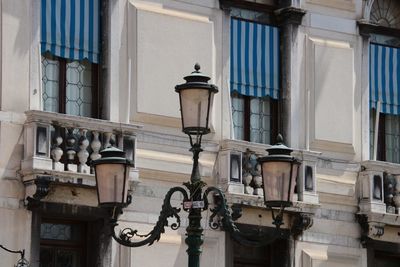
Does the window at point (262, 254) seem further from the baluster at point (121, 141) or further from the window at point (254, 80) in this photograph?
the baluster at point (121, 141)

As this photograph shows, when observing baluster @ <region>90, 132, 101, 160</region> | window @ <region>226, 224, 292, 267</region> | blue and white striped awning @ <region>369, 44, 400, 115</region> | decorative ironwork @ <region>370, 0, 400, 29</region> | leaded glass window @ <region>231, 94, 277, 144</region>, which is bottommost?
window @ <region>226, 224, 292, 267</region>

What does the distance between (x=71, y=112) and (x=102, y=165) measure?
582 centimetres

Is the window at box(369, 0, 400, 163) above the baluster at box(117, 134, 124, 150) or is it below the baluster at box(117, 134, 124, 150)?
above

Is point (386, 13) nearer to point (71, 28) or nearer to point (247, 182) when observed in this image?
point (247, 182)

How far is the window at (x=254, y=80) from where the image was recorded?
27.8 metres

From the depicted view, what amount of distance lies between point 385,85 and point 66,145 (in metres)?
7.44

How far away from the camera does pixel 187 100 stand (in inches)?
769

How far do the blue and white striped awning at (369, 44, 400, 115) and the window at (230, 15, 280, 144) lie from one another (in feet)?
7.12

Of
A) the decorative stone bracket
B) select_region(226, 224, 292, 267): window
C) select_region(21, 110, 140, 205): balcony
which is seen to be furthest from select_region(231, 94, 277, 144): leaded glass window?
select_region(21, 110, 140, 205): balcony

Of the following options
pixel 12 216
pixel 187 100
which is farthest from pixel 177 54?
pixel 187 100

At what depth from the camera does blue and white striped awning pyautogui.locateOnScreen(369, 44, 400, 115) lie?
2972cm

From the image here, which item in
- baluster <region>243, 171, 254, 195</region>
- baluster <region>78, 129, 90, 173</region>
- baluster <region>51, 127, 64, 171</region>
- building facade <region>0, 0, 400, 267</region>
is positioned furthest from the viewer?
baluster <region>243, 171, 254, 195</region>

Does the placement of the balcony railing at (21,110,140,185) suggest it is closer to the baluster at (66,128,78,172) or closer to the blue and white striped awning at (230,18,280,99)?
the baluster at (66,128,78,172)

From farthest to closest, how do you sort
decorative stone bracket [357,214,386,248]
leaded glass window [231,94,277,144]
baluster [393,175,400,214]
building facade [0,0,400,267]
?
1. baluster [393,175,400,214]
2. decorative stone bracket [357,214,386,248]
3. leaded glass window [231,94,277,144]
4. building facade [0,0,400,267]
